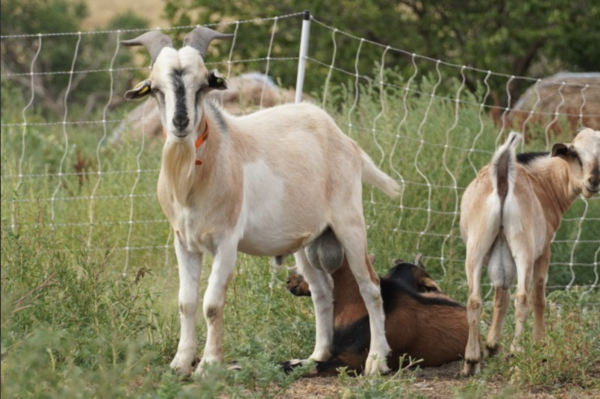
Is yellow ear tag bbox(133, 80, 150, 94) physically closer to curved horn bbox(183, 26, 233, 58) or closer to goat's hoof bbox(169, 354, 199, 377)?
curved horn bbox(183, 26, 233, 58)

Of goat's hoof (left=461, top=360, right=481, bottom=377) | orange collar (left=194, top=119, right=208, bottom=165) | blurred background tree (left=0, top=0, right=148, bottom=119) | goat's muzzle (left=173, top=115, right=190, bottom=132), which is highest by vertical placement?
blurred background tree (left=0, top=0, right=148, bottom=119)

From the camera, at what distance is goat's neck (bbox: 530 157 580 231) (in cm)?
733

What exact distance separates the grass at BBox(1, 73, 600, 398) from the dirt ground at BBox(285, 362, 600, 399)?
51mm

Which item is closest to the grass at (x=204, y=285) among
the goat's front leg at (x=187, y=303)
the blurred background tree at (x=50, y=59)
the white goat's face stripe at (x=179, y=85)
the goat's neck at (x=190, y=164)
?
the goat's front leg at (x=187, y=303)

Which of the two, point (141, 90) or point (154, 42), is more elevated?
point (154, 42)

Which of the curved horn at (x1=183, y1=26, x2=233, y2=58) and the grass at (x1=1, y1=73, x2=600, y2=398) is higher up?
the curved horn at (x1=183, y1=26, x2=233, y2=58)

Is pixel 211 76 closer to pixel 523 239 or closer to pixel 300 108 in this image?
pixel 300 108

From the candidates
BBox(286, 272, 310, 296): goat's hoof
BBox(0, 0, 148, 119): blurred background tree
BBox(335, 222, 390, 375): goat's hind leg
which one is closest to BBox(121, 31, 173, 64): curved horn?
BBox(335, 222, 390, 375): goat's hind leg

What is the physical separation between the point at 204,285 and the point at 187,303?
6.86ft

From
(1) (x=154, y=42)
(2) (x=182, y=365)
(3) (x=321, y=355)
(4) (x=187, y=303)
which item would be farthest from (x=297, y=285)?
(1) (x=154, y=42)

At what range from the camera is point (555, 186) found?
7.41m

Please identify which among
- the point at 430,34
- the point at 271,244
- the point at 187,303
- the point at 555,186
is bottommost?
the point at 187,303

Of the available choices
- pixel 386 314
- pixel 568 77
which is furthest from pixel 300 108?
pixel 568 77

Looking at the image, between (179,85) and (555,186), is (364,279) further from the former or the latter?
(179,85)
